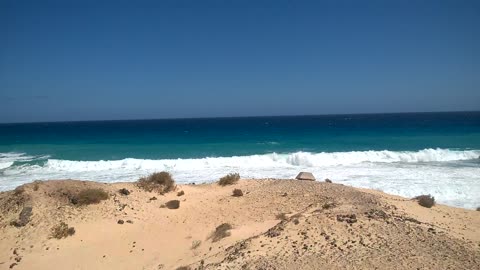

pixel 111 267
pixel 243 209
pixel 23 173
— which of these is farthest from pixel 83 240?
pixel 23 173

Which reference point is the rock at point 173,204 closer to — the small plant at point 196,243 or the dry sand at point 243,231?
the dry sand at point 243,231

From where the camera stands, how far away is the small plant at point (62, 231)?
9.73m

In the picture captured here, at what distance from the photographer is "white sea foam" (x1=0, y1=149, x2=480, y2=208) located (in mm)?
17656

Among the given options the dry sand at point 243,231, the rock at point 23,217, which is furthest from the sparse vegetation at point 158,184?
the rock at point 23,217

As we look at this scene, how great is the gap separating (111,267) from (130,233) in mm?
1727

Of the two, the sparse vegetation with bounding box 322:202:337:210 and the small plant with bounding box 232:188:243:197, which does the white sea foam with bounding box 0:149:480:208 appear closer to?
the small plant with bounding box 232:188:243:197

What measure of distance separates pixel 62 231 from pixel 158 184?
4.34 m

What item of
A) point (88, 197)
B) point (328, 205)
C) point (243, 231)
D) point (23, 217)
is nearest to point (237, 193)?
point (243, 231)

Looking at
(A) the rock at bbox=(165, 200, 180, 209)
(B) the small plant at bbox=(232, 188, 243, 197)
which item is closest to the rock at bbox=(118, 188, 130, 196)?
(A) the rock at bbox=(165, 200, 180, 209)

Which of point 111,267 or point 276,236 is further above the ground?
point 276,236

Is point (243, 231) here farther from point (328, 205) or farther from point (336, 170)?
point (336, 170)

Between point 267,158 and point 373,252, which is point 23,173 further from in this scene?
point 373,252

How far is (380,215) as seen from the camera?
27.4 ft

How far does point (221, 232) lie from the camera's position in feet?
31.1
